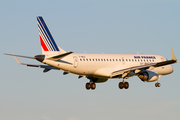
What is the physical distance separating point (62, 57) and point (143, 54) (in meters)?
16.9

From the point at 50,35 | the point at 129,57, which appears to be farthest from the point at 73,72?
the point at 129,57

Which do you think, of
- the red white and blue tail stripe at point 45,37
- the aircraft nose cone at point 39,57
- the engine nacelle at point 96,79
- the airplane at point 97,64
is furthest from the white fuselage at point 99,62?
the engine nacelle at point 96,79

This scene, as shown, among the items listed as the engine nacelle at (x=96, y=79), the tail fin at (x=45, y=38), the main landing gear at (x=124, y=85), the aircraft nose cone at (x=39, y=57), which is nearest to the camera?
the aircraft nose cone at (x=39, y=57)

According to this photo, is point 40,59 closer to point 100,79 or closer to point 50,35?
point 50,35

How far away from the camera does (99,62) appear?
186 ft

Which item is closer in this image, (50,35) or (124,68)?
(50,35)

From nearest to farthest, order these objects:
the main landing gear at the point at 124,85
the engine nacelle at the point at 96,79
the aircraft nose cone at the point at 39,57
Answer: the aircraft nose cone at the point at 39,57
the main landing gear at the point at 124,85
the engine nacelle at the point at 96,79

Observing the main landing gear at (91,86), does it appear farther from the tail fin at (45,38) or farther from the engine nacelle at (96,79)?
the tail fin at (45,38)

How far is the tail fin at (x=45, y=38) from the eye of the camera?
169 feet

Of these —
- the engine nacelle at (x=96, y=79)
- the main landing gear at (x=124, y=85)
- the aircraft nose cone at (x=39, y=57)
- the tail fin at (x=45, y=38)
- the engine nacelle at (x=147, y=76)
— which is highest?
the tail fin at (x=45, y=38)

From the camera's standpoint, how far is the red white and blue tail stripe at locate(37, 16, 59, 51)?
51.7 metres

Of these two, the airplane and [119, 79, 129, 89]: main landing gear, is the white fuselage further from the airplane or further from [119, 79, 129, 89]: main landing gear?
[119, 79, 129, 89]: main landing gear

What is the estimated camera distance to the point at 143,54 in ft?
208

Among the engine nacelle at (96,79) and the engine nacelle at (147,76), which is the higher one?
the engine nacelle at (96,79)
